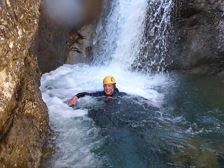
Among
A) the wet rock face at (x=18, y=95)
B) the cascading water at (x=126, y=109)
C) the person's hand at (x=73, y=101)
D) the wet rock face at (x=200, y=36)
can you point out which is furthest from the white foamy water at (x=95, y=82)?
the wet rock face at (x=200, y=36)

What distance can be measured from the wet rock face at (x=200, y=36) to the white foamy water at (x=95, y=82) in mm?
874

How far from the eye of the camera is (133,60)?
11312 millimetres

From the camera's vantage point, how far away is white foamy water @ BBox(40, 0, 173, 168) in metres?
6.53

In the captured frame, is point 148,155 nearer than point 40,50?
Yes

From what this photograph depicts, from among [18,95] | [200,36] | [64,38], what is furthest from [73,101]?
[200,36]

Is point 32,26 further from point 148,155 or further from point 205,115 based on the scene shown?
point 205,115

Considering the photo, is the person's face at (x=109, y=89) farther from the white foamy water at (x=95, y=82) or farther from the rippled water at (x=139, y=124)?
the white foamy water at (x=95, y=82)

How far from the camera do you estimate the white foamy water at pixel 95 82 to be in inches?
257

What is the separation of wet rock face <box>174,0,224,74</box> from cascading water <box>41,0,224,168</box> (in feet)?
1.45

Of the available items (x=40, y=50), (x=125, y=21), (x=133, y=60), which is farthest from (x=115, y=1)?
(x=40, y=50)

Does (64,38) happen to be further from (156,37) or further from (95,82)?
(156,37)

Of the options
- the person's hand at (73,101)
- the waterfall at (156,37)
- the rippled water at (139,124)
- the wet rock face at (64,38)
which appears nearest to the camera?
the rippled water at (139,124)

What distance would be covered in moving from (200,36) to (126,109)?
12.2 feet

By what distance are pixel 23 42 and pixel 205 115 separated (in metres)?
4.43
